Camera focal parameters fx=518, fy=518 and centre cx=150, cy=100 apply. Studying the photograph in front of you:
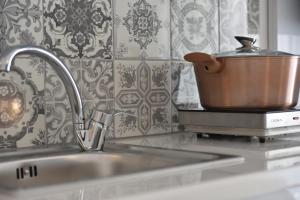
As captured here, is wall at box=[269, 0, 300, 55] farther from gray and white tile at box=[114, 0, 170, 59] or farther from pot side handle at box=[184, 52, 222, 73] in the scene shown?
pot side handle at box=[184, 52, 222, 73]

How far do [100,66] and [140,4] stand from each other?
0.22 metres

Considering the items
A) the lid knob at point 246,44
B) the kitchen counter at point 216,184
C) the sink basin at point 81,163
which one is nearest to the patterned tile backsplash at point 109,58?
the sink basin at point 81,163

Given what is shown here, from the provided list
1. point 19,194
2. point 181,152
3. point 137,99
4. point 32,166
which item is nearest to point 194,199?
point 19,194

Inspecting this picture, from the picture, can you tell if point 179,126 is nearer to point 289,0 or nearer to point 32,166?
point 32,166

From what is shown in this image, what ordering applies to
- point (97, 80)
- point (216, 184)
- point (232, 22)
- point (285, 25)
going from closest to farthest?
point (216, 184)
point (97, 80)
point (232, 22)
point (285, 25)

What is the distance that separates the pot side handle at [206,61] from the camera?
121 cm

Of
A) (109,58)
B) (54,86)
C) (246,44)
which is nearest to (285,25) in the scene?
(246,44)

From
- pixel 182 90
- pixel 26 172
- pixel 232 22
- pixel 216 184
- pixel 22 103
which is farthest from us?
pixel 232 22

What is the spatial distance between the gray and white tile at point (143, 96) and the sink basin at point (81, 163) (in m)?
0.17

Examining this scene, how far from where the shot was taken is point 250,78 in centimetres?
122

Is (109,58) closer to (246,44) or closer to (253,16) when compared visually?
(246,44)

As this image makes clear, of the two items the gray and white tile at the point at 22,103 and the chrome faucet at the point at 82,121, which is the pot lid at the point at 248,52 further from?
the gray and white tile at the point at 22,103

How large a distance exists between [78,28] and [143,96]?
0.26 metres

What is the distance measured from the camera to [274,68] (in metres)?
1.23
